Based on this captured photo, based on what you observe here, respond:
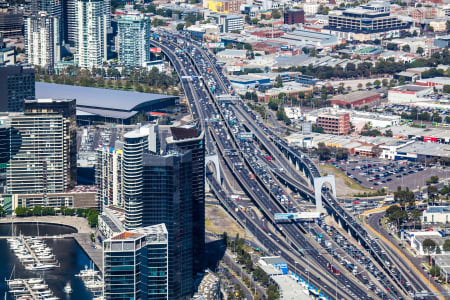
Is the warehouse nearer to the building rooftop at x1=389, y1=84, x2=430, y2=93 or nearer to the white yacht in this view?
the building rooftop at x1=389, y1=84, x2=430, y2=93

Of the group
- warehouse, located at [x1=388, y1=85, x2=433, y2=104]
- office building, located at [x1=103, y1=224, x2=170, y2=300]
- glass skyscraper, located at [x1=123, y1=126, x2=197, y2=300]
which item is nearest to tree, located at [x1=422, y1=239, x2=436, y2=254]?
glass skyscraper, located at [x1=123, y1=126, x2=197, y2=300]

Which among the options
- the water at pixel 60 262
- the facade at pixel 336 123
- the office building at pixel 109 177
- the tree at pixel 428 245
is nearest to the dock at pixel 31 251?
the water at pixel 60 262

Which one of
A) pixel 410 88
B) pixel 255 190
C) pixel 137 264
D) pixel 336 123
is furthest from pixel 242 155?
pixel 137 264

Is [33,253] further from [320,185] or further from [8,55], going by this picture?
[8,55]

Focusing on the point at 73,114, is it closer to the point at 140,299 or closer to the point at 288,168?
the point at 288,168

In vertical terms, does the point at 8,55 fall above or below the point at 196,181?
above

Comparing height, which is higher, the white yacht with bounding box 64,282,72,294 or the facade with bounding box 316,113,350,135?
the facade with bounding box 316,113,350,135

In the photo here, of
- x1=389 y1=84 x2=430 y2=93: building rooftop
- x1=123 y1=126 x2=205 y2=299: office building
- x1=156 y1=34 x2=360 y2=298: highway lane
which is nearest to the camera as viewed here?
x1=123 y1=126 x2=205 y2=299: office building

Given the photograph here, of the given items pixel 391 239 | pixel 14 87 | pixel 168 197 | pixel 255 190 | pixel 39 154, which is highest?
pixel 14 87
